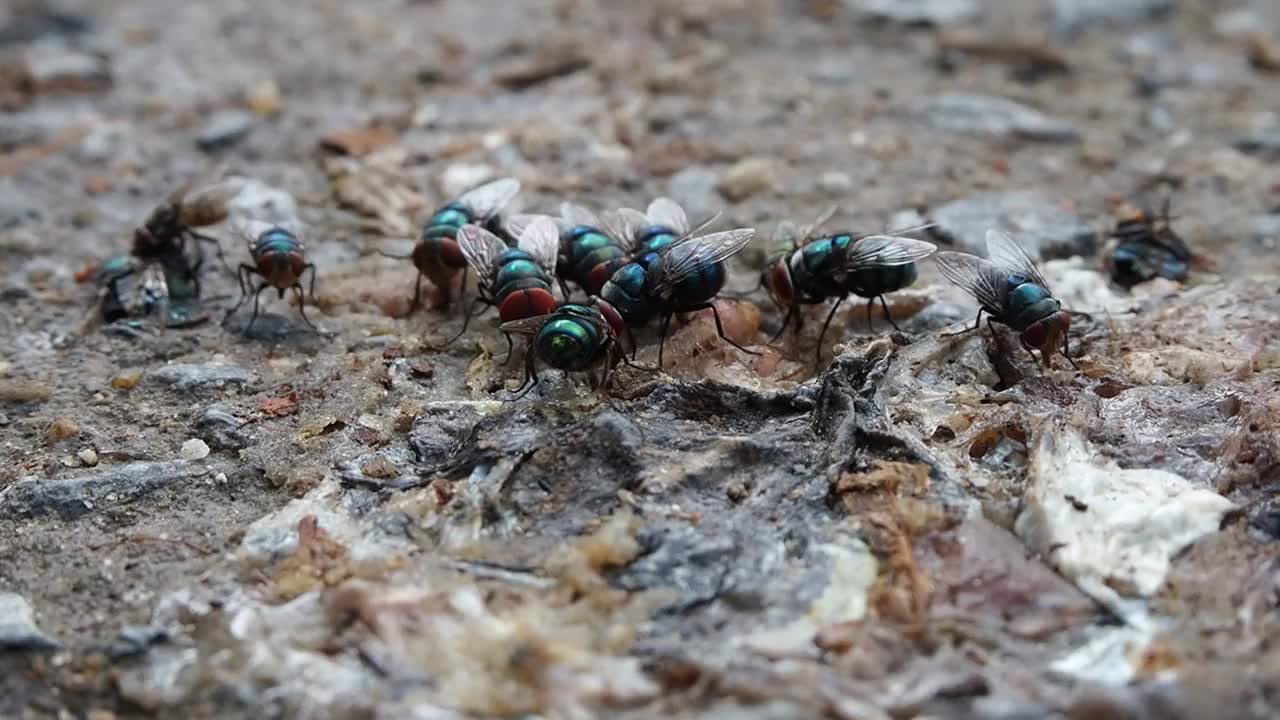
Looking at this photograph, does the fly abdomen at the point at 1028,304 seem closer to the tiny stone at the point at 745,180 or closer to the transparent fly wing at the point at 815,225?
the transparent fly wing at the point at 815,225

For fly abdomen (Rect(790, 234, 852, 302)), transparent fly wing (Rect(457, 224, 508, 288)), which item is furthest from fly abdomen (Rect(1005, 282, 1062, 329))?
transparent fly wing (Rect(457, 224, 508, 288))

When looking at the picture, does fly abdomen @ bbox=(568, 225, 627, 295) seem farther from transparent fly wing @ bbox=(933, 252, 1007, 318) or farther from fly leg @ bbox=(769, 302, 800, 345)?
transparent fly wing @ bbox=(933, 252, 1007, 318)

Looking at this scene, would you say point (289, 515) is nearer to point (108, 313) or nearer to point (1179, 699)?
point (108, 313)

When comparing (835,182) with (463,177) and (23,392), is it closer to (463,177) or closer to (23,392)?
(463,177)

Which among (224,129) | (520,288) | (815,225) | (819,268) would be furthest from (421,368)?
(224,129)

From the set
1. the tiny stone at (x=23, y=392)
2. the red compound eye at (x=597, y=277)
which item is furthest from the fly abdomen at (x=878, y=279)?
the tiny stone at (x=23, y=392)

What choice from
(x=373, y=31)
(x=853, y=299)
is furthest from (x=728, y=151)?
(x=373, y=31)
